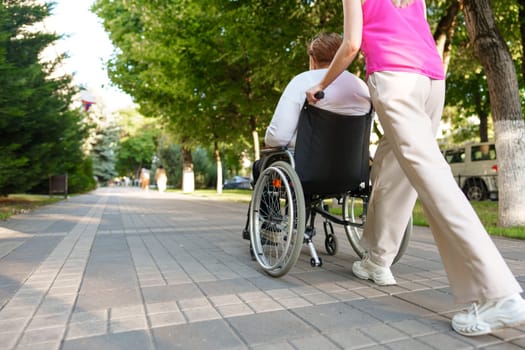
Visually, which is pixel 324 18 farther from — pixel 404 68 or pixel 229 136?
pixel 229 136

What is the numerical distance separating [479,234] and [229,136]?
60.9 ft

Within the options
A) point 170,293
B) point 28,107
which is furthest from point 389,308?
point 28,107

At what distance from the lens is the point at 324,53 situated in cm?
325

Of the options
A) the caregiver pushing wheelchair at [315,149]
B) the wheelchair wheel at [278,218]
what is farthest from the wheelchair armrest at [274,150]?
the wheelchair wheel at [278,218]

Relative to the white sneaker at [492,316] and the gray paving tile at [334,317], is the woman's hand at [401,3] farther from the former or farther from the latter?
the gray paving tile at [334,317]

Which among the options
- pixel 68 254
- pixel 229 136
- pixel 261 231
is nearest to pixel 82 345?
pixel 261 231

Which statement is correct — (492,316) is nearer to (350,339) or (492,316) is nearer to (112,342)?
(350,339)

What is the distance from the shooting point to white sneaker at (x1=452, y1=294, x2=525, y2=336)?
1.84 meters

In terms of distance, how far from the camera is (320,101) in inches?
117

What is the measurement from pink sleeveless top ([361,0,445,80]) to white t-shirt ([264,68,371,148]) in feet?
1.79

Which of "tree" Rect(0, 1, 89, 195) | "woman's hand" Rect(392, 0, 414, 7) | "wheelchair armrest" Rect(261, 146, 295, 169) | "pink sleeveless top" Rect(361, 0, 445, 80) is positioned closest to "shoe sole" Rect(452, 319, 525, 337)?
"pink sleeveless top" Rect(361, 0, 445, 80)

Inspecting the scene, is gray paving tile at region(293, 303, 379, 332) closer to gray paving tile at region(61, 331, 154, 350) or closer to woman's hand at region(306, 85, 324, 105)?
gray paving tile at region(61, 331, 154, 350)

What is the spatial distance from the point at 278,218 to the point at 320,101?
960mm

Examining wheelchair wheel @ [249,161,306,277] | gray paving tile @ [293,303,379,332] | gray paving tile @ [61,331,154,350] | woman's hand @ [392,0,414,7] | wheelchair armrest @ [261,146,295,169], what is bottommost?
gray paving tile @ [61,331,154,350]
